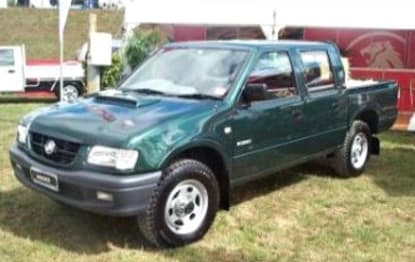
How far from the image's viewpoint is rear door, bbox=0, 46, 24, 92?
54.2 feet

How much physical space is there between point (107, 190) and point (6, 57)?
13783mm

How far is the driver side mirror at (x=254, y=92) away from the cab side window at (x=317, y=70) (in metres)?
0.99

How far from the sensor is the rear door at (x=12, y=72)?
16516mm

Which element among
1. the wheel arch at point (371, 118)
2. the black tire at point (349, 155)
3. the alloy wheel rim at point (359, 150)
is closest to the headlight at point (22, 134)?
the black tire at point (349, 155)

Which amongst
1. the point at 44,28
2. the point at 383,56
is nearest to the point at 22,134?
the point at 383,56

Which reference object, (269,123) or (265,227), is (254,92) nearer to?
(269,123)

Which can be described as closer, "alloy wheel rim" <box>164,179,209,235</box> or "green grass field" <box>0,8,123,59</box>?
"alloy wheel rim" <box>164,179,209,235</box>

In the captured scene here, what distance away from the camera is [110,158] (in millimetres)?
4383

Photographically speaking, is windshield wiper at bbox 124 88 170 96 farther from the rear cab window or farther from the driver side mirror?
the rear cab window

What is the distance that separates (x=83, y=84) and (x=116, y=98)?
1217 cm

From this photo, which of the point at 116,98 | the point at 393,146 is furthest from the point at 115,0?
the point at 116,98

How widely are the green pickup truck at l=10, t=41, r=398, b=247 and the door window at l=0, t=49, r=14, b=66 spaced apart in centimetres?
1188

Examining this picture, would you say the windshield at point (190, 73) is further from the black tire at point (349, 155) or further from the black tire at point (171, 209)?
the black tire at point (349, 155)

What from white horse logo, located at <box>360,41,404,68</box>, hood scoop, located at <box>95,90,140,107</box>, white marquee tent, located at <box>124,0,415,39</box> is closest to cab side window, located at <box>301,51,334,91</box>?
hood scoop, located at <box>95,90,140,107</box>
